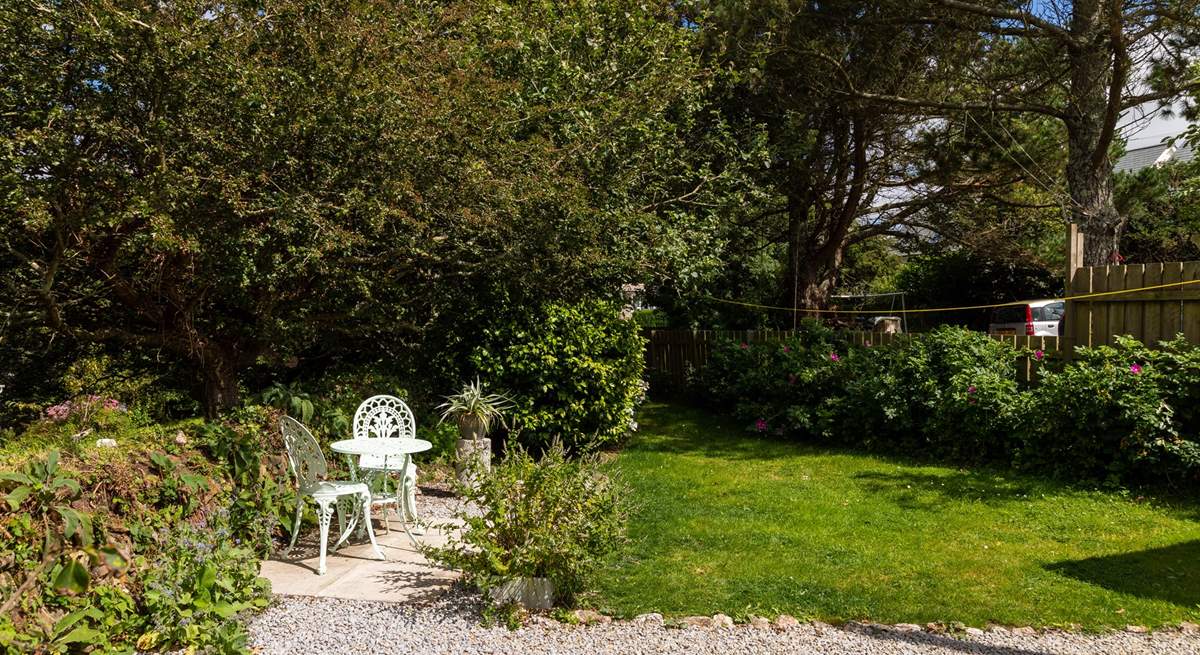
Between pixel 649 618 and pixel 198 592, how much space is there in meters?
2.08

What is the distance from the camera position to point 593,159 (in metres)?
7.82

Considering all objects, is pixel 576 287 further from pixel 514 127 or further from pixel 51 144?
pixel 51 144

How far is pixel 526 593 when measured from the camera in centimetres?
400

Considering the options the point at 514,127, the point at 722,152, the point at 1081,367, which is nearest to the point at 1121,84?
the point at 1081,367

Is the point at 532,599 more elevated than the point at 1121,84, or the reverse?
the point at 1121,84

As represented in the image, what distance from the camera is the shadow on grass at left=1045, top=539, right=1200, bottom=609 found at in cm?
429

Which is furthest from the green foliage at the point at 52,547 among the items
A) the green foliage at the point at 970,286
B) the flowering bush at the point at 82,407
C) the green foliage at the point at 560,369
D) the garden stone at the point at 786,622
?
the green foliage at the point at 970,286

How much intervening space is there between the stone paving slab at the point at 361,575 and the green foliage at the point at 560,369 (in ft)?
9.68

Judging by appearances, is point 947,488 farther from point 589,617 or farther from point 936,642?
point 589,617

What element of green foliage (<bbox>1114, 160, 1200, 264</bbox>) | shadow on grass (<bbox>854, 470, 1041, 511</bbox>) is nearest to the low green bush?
shadow on grass (<bbox>854, 470, 1041, 511</bbox>)

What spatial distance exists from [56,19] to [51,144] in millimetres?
740

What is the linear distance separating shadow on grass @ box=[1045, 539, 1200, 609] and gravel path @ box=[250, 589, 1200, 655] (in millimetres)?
618

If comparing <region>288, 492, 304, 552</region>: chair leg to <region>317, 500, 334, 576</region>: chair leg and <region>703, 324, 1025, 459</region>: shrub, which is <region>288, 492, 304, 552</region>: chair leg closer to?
<region>317, 500, 334, 576</region>: chair leg

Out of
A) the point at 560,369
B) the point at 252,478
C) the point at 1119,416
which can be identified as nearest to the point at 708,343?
the point at 560,369
